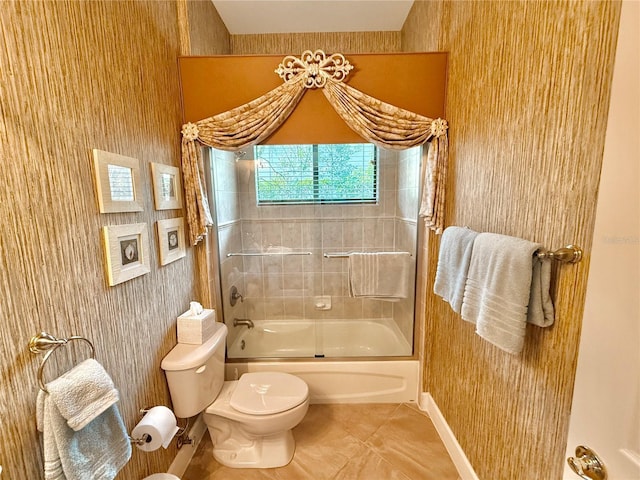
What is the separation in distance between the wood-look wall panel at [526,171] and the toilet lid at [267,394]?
961mm

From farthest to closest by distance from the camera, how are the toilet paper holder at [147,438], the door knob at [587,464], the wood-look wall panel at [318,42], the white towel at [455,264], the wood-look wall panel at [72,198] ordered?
the wood-look wall panel at [318,42], the white towel at [455,264], the toilet paper holder at [147,438], the wood-look wall panel at [72,198], the door knob at [587,464]

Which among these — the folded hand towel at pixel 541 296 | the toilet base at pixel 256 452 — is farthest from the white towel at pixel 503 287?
the toilet base at pixel 256 452

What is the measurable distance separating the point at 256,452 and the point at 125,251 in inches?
55.4

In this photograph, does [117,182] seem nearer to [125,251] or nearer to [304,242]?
[125,251]

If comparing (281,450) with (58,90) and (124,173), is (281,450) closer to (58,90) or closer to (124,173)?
(124,173)

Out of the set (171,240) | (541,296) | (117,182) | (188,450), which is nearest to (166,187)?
(171,240)

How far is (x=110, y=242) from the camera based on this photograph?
1196mm

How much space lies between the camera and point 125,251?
130 centimetres

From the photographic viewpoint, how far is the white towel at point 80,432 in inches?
34.1

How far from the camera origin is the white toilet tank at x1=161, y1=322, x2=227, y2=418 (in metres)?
1.59

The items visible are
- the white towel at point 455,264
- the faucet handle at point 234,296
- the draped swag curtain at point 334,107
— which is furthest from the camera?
the faucet handle at point 234,296

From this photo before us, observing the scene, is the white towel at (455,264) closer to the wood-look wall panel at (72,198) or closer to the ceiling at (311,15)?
the wood-look wall panel at (72,198)

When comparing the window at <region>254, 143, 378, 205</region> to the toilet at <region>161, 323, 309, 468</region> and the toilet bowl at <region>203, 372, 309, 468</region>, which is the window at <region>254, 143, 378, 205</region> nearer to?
the toilet at <region>161, 323, 309, 468</region>

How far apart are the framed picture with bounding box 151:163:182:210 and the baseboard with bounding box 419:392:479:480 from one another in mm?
2147
